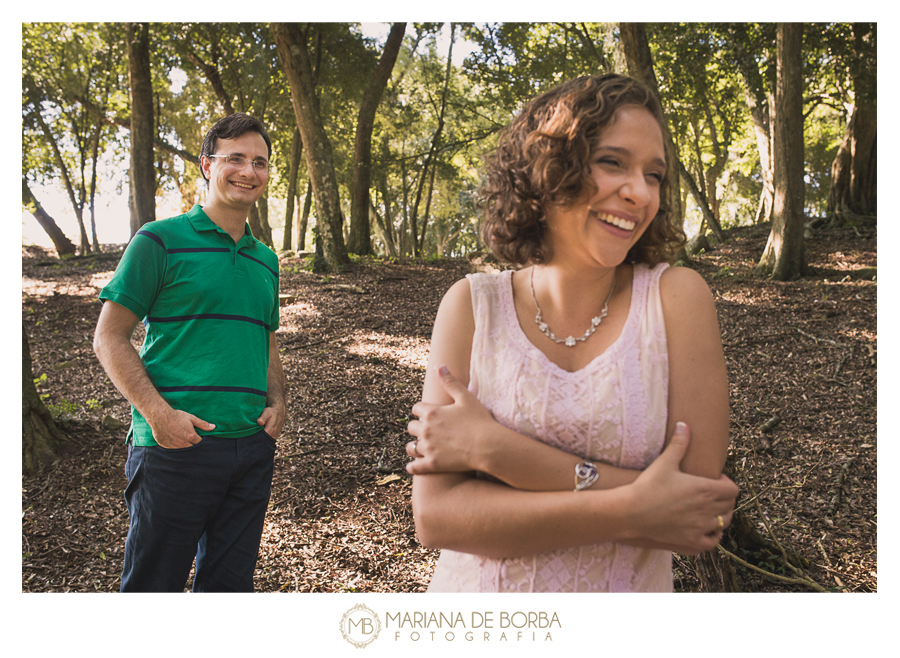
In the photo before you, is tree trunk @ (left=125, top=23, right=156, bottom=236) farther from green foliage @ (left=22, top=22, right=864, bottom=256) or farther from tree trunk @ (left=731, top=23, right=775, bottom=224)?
tree trunk @ (left=731, top=23, right=775, bottom=224)

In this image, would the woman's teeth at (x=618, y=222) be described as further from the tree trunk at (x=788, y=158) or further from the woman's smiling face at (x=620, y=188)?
the tree trunk at (x=788, y=158)

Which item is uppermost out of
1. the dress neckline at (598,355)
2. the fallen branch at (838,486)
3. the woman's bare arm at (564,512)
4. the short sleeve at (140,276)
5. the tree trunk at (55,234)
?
the tree trunk at (55,234)

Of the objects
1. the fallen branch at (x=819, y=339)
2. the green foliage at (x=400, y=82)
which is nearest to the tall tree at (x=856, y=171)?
the green foliage at (x=400, y=82)

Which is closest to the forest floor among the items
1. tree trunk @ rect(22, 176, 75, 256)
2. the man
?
the man

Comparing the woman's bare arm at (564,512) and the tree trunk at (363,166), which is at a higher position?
the tree trunk at (363,166)

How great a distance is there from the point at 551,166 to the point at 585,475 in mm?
658

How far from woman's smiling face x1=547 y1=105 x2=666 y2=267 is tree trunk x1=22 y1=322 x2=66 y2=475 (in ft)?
12.2

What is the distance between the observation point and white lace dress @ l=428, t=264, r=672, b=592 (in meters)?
1.18

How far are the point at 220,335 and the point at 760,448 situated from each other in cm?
386

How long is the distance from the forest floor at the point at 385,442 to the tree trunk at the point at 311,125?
1783mm
